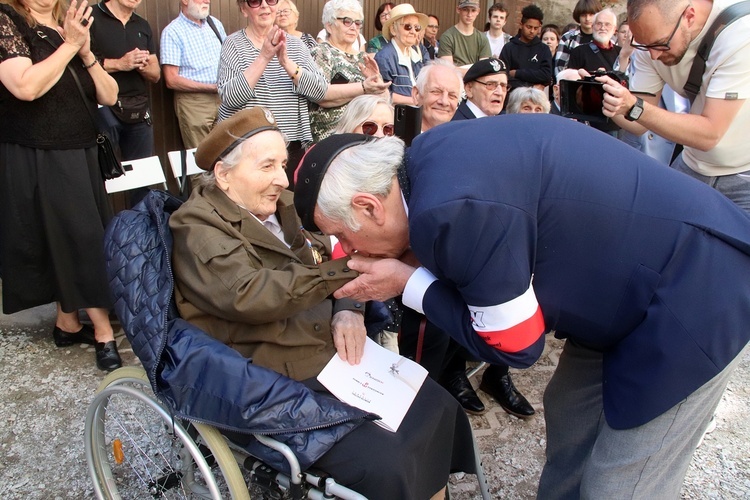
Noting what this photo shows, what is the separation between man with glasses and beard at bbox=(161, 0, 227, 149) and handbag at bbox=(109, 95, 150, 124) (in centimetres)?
40

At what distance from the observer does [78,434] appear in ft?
9.00

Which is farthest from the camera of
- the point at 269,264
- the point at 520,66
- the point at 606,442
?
the point at 520,66

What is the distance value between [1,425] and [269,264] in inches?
65.2

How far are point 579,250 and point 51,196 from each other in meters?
2.69

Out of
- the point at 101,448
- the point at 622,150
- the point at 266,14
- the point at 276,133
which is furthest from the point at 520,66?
the point at 101,448

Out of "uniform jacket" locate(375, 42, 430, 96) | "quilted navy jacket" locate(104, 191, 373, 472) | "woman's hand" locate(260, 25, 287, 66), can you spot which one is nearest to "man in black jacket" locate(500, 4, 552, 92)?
"uniform jacket" locate(375, 42, 430, 96)

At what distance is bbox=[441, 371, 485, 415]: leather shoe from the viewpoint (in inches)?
121

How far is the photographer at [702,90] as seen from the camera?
233 cm

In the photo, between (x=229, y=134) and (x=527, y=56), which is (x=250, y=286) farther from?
(x=527, y=56)

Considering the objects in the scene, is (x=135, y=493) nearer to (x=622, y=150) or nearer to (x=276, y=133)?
(x=276, y=133)

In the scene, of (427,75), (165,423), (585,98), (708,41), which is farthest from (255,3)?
(165,423)

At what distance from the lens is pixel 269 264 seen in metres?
2.15

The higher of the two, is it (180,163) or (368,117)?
(368,117)

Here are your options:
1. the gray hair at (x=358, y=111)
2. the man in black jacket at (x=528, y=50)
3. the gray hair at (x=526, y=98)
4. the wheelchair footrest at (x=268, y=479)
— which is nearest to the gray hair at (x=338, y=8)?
the gray hair at (x=526, y=98)
